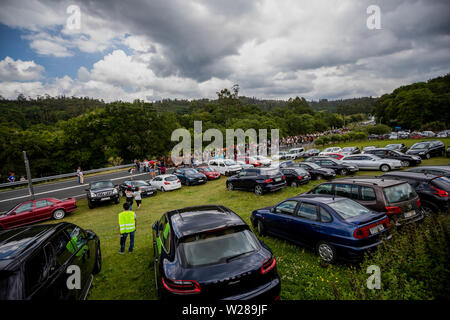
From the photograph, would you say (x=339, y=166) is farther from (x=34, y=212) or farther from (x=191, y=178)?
(x=34, y=212)

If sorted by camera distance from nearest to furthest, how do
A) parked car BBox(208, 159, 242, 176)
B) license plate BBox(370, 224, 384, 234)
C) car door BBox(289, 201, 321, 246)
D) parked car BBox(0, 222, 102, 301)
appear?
parked car BBox(0, 222, 102, 301)
license plate BBox(370, 224, 384, 234)
car door BBox(289, 201, 321, 246)
parked car BBox(208, 159, 242, 176)

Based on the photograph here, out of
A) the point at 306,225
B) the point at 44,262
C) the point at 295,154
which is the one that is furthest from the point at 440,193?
the point at 295,154

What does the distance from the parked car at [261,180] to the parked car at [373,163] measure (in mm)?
8601

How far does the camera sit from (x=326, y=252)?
530cm

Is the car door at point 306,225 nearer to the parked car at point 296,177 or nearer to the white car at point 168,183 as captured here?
the parked car at point 296,177

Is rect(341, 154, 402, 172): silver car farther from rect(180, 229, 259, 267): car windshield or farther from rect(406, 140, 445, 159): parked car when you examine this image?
rect(180, 229, 259, 267): car windshield

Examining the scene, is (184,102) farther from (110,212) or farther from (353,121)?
(110,212)

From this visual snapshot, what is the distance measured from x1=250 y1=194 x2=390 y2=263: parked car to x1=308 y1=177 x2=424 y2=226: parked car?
103 centimetres

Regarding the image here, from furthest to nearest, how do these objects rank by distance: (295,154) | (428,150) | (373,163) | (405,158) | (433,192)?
(295,154) < (428,150) < (405,158) < (373,163) < (433,192)

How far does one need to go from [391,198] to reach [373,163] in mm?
13110

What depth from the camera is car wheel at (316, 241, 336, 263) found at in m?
5.12

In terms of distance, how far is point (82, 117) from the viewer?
43.8 m

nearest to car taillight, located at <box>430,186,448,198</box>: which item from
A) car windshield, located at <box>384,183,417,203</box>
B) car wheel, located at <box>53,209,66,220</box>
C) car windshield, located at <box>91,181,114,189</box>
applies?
car windshield, located at <box>384,183,417,203</box>
